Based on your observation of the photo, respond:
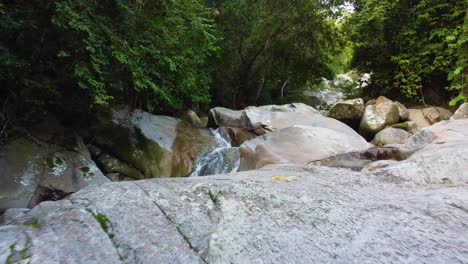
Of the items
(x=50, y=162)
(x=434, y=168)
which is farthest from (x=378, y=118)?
(x=50, y=162)

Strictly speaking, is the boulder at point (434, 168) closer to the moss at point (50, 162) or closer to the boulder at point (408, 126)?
the moss at point (50, 162)

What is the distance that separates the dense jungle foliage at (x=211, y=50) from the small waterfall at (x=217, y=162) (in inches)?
77.9

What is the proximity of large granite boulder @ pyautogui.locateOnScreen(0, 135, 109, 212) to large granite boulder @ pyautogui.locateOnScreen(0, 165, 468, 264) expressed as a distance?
12.8 ft

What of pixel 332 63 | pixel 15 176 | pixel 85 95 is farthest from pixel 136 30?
pixel 332 63

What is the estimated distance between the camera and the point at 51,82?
5.56 metres

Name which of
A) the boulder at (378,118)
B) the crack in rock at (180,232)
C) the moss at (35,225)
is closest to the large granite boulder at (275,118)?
the boulder at (378,118)

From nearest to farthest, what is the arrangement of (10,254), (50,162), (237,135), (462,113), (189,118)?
(10,254) < (50,162) < (462,113) < (237,135) < (189,118)

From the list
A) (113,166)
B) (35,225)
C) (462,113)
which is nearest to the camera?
(35,225)

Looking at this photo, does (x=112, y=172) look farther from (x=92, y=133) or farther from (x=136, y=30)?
(x=136, y=30)

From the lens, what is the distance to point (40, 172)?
5719 mm

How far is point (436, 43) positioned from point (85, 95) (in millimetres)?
11321

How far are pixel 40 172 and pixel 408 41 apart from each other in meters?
12.3

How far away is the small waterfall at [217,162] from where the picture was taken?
7.98 m

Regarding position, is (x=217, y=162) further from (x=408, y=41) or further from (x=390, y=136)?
(x=408, y=41)
